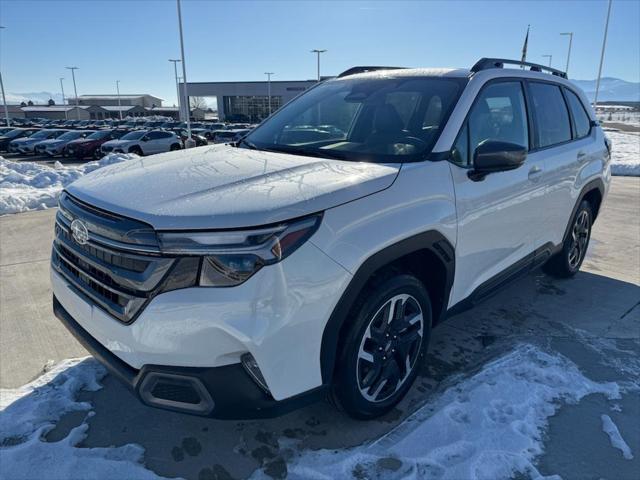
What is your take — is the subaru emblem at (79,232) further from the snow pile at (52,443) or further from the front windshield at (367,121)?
the front windshield at (367,121)

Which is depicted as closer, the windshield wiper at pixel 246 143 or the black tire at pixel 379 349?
the black tire at pixel 379 349

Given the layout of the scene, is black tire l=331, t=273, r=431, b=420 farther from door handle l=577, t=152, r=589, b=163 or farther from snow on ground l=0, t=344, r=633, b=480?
door handle l=577, t=152, r=589, b=163

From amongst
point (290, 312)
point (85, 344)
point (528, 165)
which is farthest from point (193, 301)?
point (528, 165)

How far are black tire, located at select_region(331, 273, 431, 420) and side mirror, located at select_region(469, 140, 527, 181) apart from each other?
76cm

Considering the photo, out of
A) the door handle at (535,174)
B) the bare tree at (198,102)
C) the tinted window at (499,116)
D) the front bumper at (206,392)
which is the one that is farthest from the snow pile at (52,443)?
the bare tree at (198,102)

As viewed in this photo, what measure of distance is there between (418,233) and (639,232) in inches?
232

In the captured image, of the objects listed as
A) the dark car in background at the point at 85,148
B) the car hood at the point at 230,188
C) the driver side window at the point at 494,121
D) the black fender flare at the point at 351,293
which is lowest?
the dark car in background at the point at 85,148

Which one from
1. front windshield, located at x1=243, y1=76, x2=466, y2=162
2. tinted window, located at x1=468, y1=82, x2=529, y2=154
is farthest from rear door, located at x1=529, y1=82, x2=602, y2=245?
front windshield, located at x1=243, y1=76, x2=466, y2=162

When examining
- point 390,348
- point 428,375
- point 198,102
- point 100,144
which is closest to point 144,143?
point 100,144

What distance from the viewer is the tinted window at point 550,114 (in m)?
3.65

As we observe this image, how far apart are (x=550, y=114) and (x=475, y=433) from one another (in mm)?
2691

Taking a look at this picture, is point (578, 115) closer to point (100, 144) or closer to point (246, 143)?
point (246, 143)

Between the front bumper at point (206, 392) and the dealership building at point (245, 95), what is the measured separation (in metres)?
68.3

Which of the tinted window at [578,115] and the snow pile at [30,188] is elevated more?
the tinted window at [578,115]
